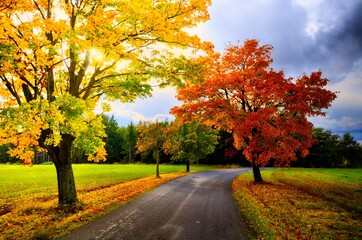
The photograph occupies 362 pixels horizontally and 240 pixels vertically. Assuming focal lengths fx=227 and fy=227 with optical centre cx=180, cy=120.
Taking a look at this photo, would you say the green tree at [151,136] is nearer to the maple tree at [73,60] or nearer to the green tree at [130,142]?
the maple tree at [73,60]

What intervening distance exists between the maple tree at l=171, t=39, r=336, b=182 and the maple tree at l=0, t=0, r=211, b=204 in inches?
232

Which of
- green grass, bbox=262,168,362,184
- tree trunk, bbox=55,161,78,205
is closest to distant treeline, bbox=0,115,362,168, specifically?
green grass, bbox=262,168,362,184

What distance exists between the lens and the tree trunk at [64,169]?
11648mm

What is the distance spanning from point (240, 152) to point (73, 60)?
6511 centimetres

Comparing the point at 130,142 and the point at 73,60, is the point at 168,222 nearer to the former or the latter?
the point at 73,60

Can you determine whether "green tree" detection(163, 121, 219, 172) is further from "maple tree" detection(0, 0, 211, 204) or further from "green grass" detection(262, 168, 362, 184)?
"maple tree" detection(0, 0, 211, 204)

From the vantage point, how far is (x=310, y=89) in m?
17.3

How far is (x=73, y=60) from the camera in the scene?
11078 mm

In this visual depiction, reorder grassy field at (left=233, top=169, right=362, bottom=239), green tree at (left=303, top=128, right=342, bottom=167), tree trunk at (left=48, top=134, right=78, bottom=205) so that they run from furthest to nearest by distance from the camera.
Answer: green tree at (left=303, top=128, right=342, bottom=167)
tree trunk at (left=48, top=134, right=78, bottom=205)
grassy field at (left=233, top=169, right=362, bottom=239)

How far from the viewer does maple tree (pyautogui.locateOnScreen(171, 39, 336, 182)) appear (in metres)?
17.0

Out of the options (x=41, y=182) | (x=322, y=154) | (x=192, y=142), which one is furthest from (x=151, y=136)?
(x=322, y=154)

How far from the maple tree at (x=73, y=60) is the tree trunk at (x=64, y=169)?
5cm

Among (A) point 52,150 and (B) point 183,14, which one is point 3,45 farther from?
(B) point 183,14

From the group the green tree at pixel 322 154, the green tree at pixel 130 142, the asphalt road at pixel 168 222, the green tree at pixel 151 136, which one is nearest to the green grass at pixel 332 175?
the green tree at pixel 151 136
